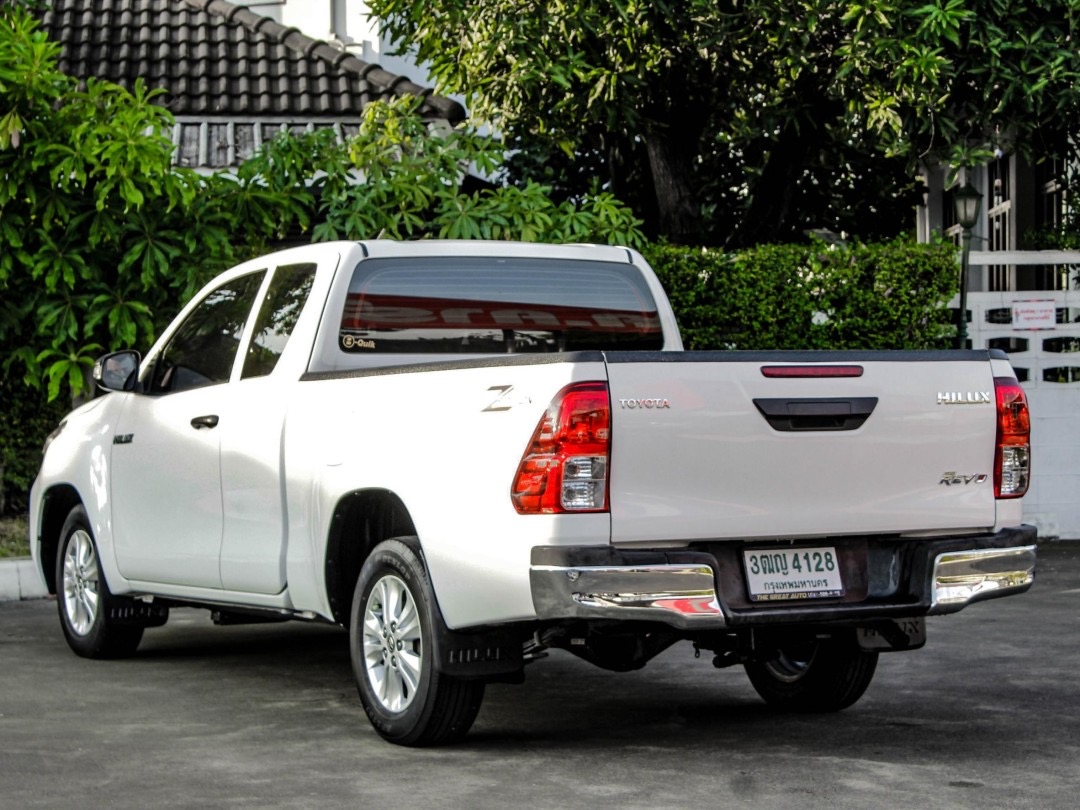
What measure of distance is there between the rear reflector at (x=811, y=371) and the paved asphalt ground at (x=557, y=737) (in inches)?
51.0

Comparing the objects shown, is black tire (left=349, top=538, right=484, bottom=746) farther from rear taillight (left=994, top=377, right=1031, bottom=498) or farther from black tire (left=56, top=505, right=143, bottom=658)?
black tire (left=56, top=505, right=143, bottom=658)

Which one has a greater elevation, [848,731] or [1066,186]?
[1066,186]

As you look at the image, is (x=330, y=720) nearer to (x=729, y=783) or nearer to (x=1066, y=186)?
(x=729, y=783)

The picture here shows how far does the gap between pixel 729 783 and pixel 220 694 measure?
287 centimetres

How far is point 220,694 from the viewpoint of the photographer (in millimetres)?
8172

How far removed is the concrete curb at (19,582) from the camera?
39.6 feet

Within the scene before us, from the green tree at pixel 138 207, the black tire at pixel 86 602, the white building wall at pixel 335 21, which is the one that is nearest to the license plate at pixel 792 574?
the black tire at pixel 86 602

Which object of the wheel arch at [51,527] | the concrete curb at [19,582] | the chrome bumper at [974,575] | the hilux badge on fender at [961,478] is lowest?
the concrete curb at [19,582]

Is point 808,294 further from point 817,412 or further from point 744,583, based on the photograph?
point 744,583

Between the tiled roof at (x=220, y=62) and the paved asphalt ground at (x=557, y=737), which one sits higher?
the tiled roof at (x=220, y=62)

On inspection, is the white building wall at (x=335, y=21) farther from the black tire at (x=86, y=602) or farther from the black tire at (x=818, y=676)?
the black tire at (x=818, y=676)

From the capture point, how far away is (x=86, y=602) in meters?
9.38

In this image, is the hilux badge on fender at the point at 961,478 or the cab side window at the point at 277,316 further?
the cab side window at the point at 277,316

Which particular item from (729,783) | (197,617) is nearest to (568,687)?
(729,783)
